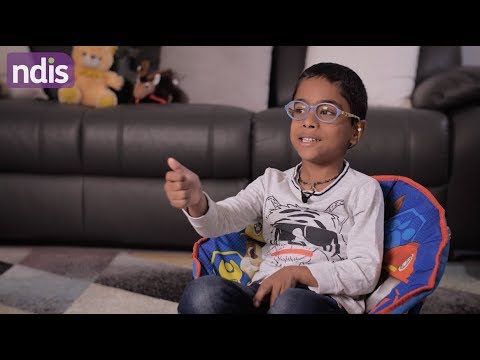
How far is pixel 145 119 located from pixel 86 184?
0.28 meters

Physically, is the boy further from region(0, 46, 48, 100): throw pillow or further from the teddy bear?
Answer: region(0, 46, 48, 100): throw pillow

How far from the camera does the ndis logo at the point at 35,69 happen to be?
2.20 meters

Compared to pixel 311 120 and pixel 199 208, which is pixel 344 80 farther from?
pixel 199 208

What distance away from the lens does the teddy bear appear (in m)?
2.06

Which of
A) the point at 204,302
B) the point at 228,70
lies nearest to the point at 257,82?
the point at 228,70

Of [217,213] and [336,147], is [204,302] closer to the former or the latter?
[217,213]

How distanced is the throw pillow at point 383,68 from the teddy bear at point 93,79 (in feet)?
2.67

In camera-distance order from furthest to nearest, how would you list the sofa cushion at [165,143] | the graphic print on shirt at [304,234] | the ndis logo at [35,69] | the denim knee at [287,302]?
the ndis logo at [35,69]
the sofa cushion at [165,143]
the graphic print on shirt at [304,234]
the denim knee at [287,302]

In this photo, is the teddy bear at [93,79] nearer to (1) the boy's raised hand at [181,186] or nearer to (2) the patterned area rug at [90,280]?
(2) the patterned area rug at [90,280]

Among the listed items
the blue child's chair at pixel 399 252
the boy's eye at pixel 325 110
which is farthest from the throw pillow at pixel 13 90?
the boy's eye at pixel 325 110

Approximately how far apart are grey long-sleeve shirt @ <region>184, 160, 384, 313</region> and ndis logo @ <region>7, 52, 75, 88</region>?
4.16ft

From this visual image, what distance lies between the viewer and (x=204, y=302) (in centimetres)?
97

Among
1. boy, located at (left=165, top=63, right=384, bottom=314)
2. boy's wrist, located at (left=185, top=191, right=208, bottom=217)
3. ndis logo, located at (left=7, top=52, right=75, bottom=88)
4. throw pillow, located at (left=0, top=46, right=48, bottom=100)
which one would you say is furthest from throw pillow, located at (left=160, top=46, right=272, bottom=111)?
boy's wrist, located at (left=185, top=191, right=208, bottom=217)

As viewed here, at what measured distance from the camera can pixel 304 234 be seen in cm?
111
